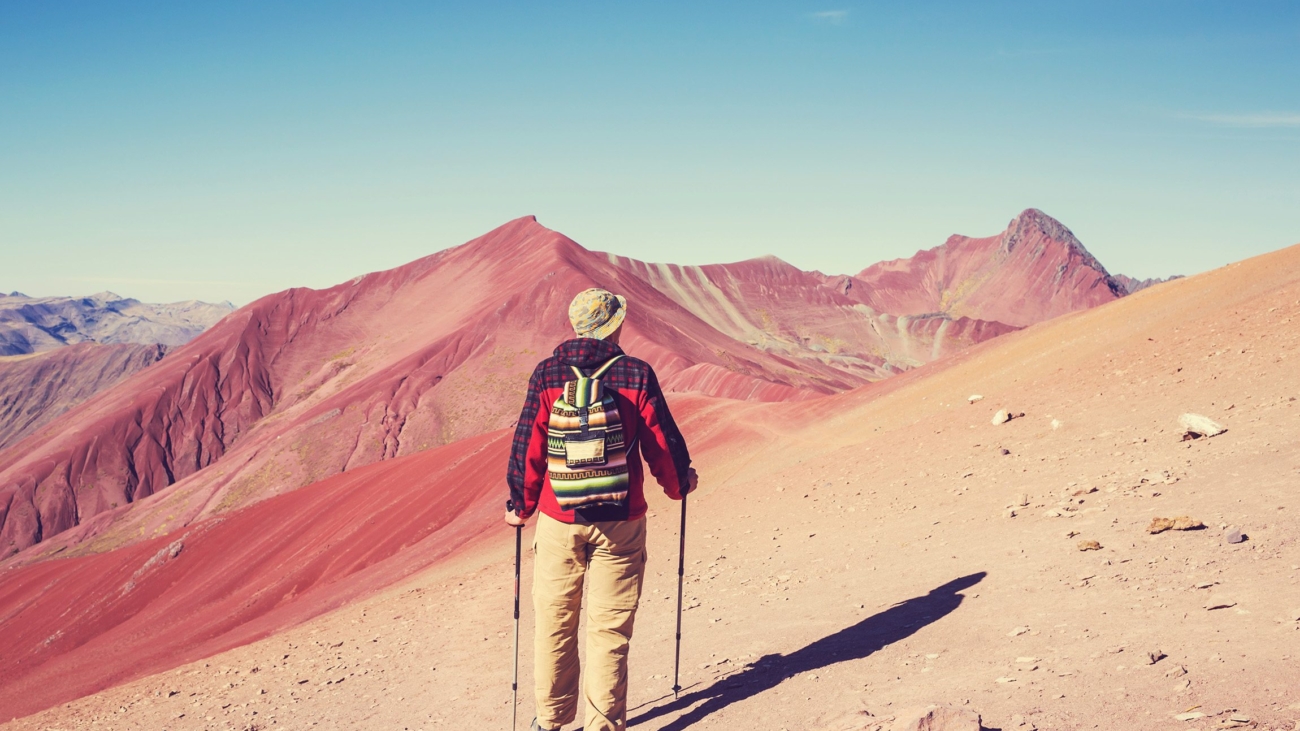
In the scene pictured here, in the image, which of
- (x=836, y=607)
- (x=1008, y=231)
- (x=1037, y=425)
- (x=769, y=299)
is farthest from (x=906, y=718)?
(x=1008, y=231)

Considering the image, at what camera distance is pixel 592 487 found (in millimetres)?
4090

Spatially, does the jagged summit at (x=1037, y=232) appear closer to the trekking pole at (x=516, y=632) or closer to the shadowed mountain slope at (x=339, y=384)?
the shadowed mountain slope at (x=339, y=384)

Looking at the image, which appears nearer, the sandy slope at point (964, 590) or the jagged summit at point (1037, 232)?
the sandy slope at point (964, 590)

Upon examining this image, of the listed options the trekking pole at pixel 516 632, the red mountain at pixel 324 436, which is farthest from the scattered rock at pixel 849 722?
the red mountain at pixel 324 436

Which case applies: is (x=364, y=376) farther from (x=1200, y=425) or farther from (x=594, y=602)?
(x=594, y=602)

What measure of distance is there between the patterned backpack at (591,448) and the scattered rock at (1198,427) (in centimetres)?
630

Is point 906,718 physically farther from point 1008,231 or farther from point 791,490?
point 1008,231

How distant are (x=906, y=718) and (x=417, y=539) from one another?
16.4 meters

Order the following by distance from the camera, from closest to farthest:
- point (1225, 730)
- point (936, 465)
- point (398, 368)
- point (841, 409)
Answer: point (1225, 730) < point (936, 465) < point (841, 409) < point (398, 368)

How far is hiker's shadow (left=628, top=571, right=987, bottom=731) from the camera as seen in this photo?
502 cm

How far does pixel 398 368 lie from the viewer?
177 feet

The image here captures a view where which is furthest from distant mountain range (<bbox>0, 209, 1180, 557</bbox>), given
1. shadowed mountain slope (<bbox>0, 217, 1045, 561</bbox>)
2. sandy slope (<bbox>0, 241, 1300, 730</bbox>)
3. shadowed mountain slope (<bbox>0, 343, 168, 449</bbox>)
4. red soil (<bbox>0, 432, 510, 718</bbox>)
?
shadowed mountain slope (<bbox>0, 343, 168, 449</bbox>)

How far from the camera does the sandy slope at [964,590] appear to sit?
4328 millimetres

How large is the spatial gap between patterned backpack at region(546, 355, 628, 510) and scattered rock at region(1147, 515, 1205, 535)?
4.03 meters
